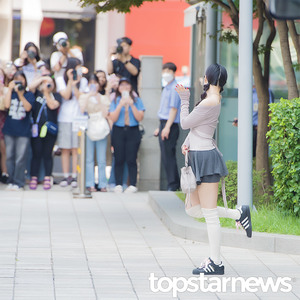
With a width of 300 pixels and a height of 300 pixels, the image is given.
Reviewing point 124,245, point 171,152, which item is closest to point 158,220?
point 124,245

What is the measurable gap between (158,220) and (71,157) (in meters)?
4.87

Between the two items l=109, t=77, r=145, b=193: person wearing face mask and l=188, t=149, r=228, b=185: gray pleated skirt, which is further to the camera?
l=109, t=77, r=145, b=193: person wearing face mask

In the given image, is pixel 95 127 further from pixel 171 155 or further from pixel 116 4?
pixel 116 4

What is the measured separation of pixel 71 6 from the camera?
25172 mm

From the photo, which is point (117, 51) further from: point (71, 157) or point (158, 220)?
point (158, 220)

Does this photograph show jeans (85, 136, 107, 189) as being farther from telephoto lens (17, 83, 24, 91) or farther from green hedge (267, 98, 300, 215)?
green hedge (267, 98, 300, 215)

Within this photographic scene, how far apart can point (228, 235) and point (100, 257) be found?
1.50 m

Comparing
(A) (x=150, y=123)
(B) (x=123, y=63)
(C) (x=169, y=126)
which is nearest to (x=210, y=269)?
(C) (x=169, y=126)

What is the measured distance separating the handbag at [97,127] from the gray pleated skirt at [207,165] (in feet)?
21.8

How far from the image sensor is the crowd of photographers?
14477 mm

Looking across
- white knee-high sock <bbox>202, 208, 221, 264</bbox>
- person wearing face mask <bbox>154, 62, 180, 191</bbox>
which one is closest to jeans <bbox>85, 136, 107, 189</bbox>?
person wearing face mask <bbox>154, 62, 180, 191</bbox>

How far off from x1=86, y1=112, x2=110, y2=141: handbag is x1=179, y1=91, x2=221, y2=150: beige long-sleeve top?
6.60 metres

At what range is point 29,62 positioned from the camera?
15047 mm

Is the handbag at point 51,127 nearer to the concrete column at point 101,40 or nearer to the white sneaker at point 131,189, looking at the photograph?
the white sneaker at point 131,189
